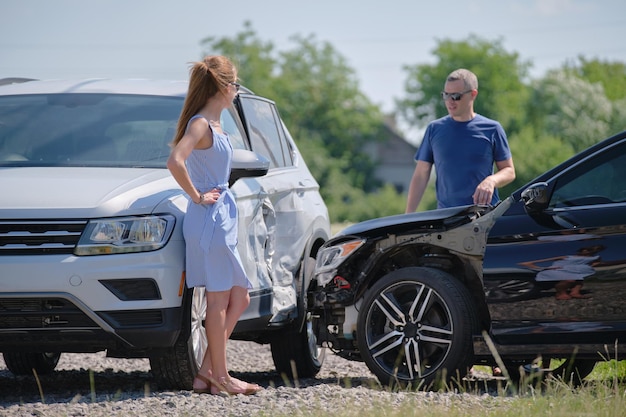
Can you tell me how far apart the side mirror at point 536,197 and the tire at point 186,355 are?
203 cm

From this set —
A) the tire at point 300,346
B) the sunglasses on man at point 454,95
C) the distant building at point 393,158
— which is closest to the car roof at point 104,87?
the tire at point 300,346

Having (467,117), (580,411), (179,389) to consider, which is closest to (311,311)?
(179,389)

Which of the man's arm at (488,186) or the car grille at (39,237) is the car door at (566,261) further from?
the car grille at (39,237)

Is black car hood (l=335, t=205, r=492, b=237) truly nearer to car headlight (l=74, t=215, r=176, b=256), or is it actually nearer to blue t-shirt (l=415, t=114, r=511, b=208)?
blue t-shirt (l=415, t=114, r=511, b=208)

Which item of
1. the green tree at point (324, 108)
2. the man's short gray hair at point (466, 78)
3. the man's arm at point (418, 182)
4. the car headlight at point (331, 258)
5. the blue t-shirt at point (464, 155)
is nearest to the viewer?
the car headlight at point (331, 258)

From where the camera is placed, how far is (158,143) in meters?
7.24

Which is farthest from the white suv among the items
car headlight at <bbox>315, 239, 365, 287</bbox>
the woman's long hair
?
the woman's long hair

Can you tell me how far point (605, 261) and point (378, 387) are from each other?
1.72 metres

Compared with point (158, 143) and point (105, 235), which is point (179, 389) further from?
point (158, 143)

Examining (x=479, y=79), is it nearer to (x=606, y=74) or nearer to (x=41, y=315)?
(x=606, y=74)

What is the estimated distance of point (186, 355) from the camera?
6441 mm

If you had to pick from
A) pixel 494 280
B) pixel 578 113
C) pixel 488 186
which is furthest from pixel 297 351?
pixel 578 113

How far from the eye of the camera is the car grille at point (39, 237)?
607 centimetres

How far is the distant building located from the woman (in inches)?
3830
